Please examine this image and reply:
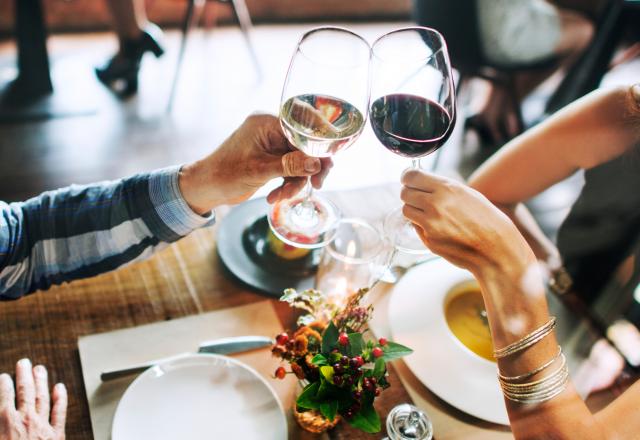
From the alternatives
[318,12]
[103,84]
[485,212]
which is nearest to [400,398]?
[485,212]

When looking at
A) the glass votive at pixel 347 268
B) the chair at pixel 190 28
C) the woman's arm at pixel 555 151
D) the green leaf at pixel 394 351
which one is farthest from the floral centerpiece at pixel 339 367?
the chair at pixel 190 28

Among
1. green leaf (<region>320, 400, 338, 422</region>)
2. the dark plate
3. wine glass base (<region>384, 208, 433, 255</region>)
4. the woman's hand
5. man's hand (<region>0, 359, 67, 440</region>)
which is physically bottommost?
the dark plate

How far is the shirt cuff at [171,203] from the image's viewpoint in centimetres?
100

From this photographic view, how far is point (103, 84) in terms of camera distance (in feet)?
9.17

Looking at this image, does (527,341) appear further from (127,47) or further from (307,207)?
(127,47)

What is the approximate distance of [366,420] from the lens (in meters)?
0.74

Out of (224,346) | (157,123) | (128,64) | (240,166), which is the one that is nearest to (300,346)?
(224,346)

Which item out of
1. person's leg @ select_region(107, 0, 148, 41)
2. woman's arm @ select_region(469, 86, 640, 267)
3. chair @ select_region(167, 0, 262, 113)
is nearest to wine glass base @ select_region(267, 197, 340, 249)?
woman's arm @ select_region(469, 86, 640, 267)

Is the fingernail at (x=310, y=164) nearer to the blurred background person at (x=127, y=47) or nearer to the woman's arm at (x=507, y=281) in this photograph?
the woman's arm at (x=507, y=281)

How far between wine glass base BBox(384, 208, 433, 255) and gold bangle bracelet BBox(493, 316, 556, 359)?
24 centimetres

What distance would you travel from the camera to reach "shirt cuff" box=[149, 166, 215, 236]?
3.29ft

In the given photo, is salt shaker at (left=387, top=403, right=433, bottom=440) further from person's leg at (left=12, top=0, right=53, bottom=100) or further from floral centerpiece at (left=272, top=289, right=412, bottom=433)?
person's leg at (left=12, top=0, right=53, bottom=100)

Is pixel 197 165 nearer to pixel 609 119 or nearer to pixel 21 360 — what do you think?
pixel 21 360

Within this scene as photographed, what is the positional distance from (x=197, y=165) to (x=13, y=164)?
1572 millimetres
